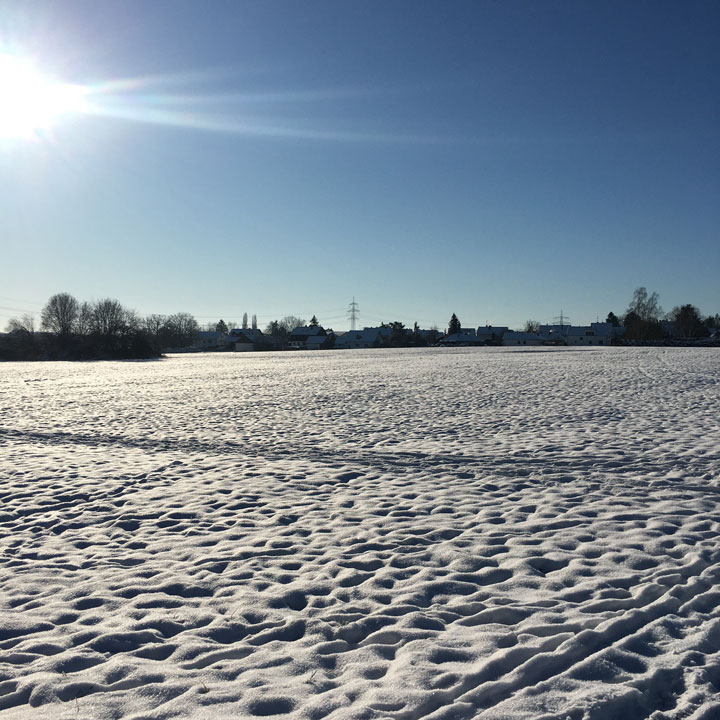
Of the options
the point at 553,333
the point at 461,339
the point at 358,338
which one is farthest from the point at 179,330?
the point at 553,333

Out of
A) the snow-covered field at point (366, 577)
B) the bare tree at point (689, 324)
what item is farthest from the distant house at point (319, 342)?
the snow-covered field at point (366, 577)

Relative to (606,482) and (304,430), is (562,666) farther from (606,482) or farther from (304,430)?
(304,430)

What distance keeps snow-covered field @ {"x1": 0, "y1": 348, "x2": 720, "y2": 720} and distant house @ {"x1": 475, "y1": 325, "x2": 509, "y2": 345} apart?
405ft

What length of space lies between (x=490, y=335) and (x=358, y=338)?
3823cm

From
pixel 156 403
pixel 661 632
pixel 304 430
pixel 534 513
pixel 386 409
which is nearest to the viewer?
pixel 661 632

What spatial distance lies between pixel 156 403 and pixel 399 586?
17.7 metres

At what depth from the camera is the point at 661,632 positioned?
3963 mm

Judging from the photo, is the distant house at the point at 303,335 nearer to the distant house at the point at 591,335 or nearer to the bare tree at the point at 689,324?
the distant house at the point at 591,335

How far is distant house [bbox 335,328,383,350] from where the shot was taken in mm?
140375

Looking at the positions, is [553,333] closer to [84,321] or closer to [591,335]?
[591,335]

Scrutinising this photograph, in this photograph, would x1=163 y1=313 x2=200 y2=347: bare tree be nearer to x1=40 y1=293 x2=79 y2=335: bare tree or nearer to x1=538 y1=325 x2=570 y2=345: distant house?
x1=40 y1=293 x2=79 y2=335: bare tree

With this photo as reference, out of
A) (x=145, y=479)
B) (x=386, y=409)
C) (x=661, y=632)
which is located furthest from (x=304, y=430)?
(x=661, y=632)

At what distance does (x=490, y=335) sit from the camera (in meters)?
147

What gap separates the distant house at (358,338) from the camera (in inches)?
5527
